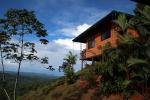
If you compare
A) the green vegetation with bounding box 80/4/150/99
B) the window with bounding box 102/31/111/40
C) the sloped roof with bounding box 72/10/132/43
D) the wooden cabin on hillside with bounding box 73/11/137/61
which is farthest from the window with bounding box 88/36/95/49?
the green vegetation with bounding box 80/4/150/99

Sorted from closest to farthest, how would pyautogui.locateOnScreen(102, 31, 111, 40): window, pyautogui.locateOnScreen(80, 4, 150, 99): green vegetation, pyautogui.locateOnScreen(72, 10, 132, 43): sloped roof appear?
1. pyautogui.locateOnScreen(80, 4, 150, 99): green vegetation
2. pyautogui.locateOnScreen(72, 10, 132, 43): sloped roof
3. pyautogui.locateOnScreen(102, 31, 111, 40): window

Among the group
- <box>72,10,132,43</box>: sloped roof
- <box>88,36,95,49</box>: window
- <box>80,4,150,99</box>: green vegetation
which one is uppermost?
<box>72,10,132,43</box>: sloped roof

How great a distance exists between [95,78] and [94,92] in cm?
295

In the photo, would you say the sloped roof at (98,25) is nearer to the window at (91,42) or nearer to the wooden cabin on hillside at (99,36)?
the wooden cabin on hillside at (99,36)

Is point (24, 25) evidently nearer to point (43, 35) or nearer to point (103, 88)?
point (43, 35)

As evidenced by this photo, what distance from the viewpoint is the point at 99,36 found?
2984 cm

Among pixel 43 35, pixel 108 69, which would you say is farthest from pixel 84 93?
pixel 43 35

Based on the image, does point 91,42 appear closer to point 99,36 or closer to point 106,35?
point 99,36

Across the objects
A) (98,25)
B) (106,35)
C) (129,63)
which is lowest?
(129,63)

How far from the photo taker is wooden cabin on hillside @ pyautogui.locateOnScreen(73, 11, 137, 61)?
25.4m

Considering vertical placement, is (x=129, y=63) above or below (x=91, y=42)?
below

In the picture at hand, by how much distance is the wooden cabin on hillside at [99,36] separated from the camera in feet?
83.2

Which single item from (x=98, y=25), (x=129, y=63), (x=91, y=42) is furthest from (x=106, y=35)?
(x=129, y=63)

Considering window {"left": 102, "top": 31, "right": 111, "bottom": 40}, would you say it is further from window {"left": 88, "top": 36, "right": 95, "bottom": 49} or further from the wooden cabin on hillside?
window {"left": 88, "top": 36, "right": 95, "bottom": 49}
